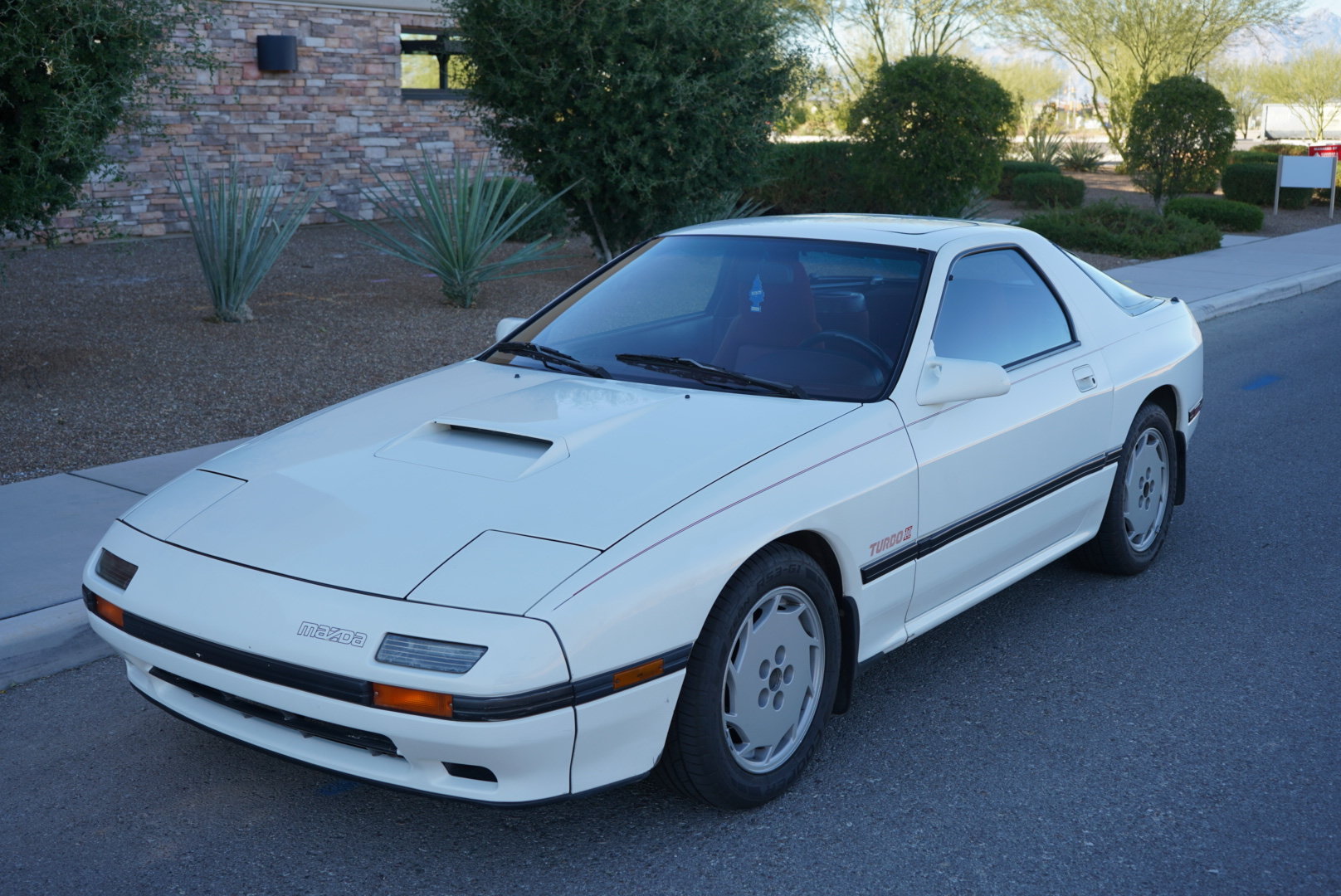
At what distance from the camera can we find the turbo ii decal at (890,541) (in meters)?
3.58

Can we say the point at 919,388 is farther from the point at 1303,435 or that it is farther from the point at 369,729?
the point at 1303,435

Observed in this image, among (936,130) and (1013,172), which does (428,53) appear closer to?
(936,130)

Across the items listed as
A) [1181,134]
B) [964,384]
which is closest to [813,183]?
[1181,134]

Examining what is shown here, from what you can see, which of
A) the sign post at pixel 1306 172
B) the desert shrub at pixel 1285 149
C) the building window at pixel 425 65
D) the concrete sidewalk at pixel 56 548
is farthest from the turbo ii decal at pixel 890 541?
the desert shrub at pixel 1285 149

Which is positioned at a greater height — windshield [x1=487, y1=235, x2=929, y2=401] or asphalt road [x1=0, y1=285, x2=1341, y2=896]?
windshield [x1=487, y1=235, x2=929, y2=401]

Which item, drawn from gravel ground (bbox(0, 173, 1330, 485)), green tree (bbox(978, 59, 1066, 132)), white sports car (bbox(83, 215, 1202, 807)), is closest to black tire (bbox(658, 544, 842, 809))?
white sports car (bbox(83, 215, 1202, 807))

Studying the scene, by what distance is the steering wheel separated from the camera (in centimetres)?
393

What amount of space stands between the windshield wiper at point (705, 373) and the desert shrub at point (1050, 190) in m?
20.1

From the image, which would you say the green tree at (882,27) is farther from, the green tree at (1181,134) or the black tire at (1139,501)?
the black tire at (1139,501)

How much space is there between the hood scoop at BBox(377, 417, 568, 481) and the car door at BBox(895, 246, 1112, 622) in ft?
3.60

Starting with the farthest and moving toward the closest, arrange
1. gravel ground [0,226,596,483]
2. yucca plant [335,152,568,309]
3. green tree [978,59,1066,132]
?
green tree [978,59,1066,132] → yucca plant [335,152,568,309] → gravel ground [0,226,596,483]

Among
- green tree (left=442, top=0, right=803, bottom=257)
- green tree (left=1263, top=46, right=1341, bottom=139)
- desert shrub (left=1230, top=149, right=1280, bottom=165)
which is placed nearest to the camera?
green tree (left=442, top=0, right=803, bottom=257)

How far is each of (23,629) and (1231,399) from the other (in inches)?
289

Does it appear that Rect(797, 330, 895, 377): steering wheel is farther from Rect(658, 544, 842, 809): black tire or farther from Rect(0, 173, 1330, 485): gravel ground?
Rect(0, 173, 1330, 485): gravel ground
